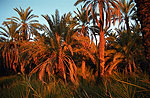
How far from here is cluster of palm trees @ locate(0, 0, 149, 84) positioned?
7062 millimetres

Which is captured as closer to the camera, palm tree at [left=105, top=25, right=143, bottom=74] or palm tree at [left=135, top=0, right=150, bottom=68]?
palm tree at [left=135, top=0, right=150, bottom=68]

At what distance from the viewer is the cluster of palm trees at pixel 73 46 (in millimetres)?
7062

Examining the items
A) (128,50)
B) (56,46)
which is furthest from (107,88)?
(128,50)

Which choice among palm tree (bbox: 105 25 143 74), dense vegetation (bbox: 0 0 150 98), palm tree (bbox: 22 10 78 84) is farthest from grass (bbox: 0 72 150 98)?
palm tree (bbox: 105 25 143 74)

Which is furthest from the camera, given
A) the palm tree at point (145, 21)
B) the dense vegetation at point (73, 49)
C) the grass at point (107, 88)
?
the dense vegetation at point (73, 49)

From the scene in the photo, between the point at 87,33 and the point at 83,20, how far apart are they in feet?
6.80

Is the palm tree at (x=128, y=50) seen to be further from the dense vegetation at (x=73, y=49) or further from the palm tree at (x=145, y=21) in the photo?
the palm tree at (x=145, y=21)

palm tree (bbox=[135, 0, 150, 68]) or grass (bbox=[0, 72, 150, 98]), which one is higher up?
palm tree (bbox=[135, 0, 150, 68])

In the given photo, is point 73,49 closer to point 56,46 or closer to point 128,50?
point 56,46

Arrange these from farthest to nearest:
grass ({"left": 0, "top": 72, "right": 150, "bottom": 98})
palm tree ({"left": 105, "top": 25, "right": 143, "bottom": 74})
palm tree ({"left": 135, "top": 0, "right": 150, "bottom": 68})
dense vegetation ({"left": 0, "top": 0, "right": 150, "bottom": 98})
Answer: palm tree ({"left": 105, "top": 25, "right": 143, "bottom": 74}) < dense vegetation ({"left": 0, "top": 0, "right": 150, "bottom": 98}) < palm tree ({"left": 135, "top": 0, "right": 150, "bottom": 68}) < grass ({"left": 0, "top": 72, "right": 150, "bottom": 98})

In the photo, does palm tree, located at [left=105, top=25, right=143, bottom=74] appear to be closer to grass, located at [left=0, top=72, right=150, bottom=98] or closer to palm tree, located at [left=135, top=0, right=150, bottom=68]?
palm tree, located at [left=135, top=0, right=150, bottom=68]

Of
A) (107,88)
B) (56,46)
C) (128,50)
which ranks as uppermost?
(56,46)

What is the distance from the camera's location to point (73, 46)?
8219 millimetres

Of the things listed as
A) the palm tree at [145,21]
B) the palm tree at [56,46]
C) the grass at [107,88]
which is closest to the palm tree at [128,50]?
the palm tree at [56,46]
